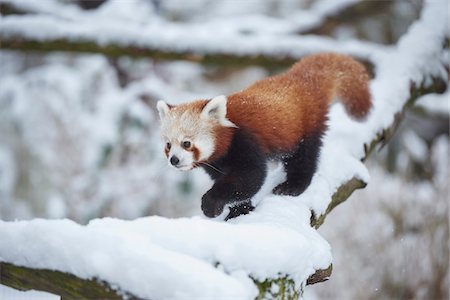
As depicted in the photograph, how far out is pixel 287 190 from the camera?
8.57 ft

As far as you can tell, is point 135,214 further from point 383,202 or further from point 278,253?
point 278,253

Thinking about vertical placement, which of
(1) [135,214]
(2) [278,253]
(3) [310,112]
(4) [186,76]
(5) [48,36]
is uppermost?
(2) [278,253]

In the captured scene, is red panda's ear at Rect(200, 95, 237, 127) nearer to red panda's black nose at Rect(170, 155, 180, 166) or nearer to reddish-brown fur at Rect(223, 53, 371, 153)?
reddish-brown fur at Rect(223, 53, 371, 153)

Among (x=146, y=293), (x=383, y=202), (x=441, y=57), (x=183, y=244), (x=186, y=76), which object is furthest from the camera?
(x=186, y=76)

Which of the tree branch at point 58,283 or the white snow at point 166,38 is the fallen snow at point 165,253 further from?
the white snow at point 166,38

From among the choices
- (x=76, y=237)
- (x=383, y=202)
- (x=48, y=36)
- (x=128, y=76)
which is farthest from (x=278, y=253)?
(x=128, y=76)

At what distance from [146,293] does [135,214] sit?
16.6 feet

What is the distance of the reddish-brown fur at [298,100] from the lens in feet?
8.61

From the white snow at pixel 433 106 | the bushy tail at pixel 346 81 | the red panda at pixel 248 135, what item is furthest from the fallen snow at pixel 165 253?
the white snow at pixel 433 106

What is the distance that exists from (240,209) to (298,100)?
2.09 ft

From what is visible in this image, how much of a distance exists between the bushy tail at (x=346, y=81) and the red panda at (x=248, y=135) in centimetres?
13

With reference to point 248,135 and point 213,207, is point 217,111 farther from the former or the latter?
point 213,207

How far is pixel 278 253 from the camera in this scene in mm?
1693

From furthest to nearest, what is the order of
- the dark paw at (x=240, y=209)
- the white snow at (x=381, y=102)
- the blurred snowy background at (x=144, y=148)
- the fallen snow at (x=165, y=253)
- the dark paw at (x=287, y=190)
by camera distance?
the blurred snowy background at (x=144, y=148), the white snow at (x=381, y=102), the dark paw at (x=287, y=190), the dark paw at (x=240, y=209), the fallen snow at (x=165, y=253)
